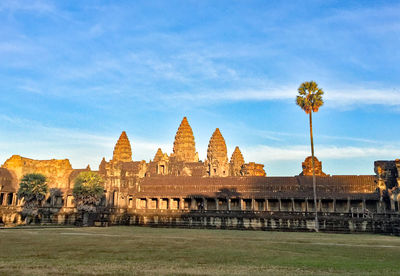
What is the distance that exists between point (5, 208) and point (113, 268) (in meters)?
56.8

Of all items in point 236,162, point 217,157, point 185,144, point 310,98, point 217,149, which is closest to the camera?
point 310,98

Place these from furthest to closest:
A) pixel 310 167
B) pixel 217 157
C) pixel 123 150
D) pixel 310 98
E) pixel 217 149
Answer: pixel 123 150 < pixel 217 149 < pixel 217 157 < pixel 310 167 < pixel 310 98

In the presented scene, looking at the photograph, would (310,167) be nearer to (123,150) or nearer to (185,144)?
(185,144)

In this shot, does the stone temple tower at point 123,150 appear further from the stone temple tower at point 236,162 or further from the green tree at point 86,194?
the green tree at point 86,194

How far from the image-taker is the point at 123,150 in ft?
407

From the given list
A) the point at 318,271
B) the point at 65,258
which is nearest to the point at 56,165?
the point at 65,258

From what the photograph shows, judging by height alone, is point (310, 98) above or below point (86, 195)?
above

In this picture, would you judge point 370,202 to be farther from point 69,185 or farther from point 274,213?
point 69,185

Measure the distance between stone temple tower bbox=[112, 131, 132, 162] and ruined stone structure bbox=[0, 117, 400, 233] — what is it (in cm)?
4828

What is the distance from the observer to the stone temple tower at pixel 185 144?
114 m

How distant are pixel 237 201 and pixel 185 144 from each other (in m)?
61.0

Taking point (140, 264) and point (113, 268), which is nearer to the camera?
point (113, 268)

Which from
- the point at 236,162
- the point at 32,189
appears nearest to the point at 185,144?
the point at 236,162

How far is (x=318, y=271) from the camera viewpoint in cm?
1180
